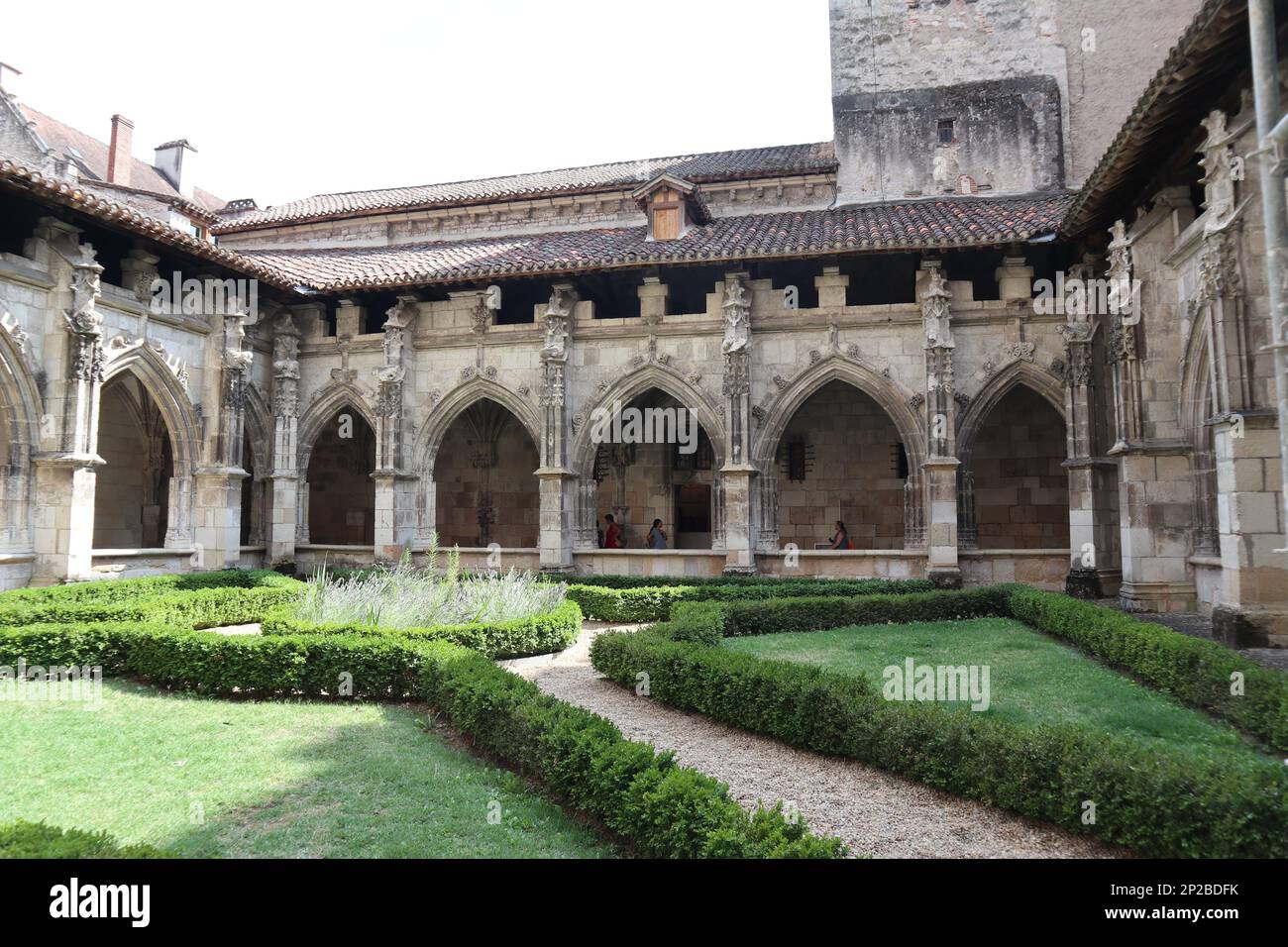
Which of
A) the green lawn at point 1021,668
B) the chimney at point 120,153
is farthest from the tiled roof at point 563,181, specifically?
the green lawn at point 1021,668

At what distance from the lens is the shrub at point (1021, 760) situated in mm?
3703

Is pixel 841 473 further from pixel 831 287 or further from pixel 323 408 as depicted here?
pixel 323 408

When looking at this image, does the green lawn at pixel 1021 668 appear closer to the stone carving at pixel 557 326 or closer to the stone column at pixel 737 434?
the stone column at pixel 737 434

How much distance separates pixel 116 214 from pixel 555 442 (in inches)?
301

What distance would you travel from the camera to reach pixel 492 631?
911 cm

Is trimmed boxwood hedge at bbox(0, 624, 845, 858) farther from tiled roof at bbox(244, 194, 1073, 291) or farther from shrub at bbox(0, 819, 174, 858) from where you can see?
tiled roof at bbox(244, 194, 1073, 291)

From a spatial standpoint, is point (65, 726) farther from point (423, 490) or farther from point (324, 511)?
point (324, 511)

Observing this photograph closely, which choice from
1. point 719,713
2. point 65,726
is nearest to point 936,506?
point 719,713

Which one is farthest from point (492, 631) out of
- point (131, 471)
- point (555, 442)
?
point (131, 471)

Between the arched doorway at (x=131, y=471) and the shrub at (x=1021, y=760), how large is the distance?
1606 centimetres

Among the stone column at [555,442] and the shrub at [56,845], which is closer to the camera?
the shrub at [56,845]

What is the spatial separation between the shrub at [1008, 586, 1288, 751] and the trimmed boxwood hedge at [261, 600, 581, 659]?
19.8ft

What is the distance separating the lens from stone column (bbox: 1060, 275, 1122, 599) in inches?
507

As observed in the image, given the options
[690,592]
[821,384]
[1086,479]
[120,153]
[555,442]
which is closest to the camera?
[690,592]
